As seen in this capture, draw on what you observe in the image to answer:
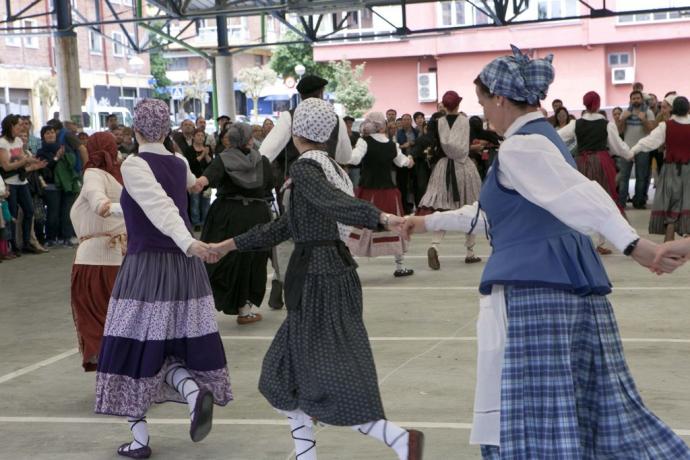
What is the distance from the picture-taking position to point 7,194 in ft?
43.5

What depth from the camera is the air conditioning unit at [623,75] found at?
40.6m

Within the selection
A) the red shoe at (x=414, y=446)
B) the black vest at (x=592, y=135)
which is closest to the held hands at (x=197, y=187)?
the red shoe at (x=414, y=446)

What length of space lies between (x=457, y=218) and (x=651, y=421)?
3.09 feet

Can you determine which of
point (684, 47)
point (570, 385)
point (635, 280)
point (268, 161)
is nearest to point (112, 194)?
point (268, 161)

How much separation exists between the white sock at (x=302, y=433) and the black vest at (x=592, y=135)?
8171 millimetres

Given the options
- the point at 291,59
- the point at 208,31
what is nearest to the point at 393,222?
the point at 291,59

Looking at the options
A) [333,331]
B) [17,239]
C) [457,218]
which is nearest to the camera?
[457,218]

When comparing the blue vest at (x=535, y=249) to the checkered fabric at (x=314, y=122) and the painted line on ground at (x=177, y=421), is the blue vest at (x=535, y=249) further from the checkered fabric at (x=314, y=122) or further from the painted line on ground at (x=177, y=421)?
the painted line on ground at (x=177, y=421)

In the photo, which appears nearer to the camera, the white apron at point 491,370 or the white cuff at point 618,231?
the white cuff at point 618,231

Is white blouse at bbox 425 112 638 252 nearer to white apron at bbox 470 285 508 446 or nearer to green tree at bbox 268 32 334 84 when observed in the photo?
white apron at bbox 470 285 508 446

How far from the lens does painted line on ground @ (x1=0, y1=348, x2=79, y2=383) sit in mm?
7251

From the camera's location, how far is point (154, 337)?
16.8 ft

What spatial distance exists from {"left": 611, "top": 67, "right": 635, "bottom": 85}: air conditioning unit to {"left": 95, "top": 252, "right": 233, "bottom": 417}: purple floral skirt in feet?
123

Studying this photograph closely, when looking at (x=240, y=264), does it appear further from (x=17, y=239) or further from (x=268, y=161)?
(x=17, y=239)
